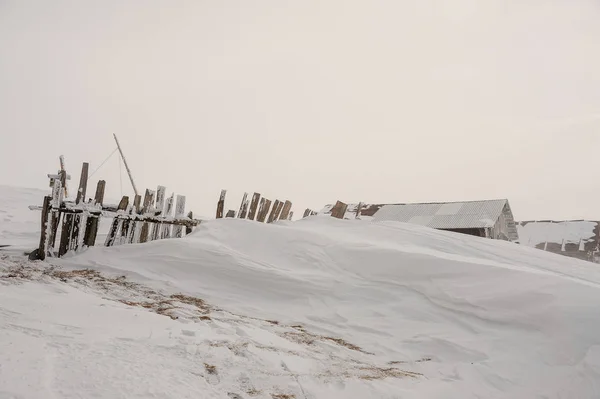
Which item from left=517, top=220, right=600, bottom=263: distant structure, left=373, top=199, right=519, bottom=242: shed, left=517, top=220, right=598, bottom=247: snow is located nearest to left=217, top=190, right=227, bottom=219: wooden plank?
left=373, top=199, right=519, bottom=242: shed

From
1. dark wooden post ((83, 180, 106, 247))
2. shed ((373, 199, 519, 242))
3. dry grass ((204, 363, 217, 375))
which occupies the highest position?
shed ((373, 199, 519, 242))

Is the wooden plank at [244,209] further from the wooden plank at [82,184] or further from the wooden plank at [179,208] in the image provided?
the wooden plank at [82,184]

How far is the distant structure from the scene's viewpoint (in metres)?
24.5

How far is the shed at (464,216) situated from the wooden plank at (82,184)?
16113mm

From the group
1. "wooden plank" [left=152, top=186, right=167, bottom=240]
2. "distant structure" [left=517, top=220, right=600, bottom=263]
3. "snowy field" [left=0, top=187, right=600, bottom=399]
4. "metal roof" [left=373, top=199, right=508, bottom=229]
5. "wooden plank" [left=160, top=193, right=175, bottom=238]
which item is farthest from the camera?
"distant structure" [left=517, top=220, right=600, bottom=263]

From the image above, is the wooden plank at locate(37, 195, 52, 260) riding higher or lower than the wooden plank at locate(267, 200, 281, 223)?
lower

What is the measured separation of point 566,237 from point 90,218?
2609 centimetres

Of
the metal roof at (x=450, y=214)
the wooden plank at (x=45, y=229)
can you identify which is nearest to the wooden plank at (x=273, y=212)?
the wooden plank at (x=45, y=229)

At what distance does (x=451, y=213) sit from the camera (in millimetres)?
20938

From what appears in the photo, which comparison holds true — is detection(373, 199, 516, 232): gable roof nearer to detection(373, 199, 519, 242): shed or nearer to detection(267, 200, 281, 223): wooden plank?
detection(373, 199, 519, 242): shed

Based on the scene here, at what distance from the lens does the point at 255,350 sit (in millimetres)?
3303

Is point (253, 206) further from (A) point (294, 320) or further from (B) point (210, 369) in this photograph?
(B) point (210, 369)

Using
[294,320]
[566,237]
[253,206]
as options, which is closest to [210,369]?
[294,320]

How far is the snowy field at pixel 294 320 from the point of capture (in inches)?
103
